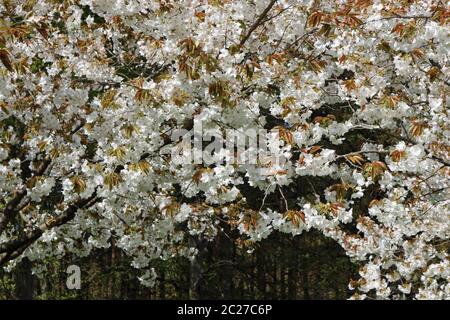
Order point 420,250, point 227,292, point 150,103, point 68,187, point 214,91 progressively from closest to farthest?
point 214,91, point 150,103, point 68,187, point 420,250, point 227,292

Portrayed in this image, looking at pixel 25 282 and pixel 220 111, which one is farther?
pixel 25 282

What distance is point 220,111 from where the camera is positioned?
4.21 m

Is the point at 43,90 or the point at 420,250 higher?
the point at 43,90

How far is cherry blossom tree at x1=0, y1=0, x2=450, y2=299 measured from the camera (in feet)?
14.3

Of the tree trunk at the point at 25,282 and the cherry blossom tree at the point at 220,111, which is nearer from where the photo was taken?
the cherry blossom tree at the point at 220,111

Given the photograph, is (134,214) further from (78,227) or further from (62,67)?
(62,67)

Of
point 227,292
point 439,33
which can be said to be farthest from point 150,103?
point 227,292

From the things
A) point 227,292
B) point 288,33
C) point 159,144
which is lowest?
point 227,292

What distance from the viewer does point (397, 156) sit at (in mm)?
4461

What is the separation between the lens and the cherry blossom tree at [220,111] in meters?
4.36

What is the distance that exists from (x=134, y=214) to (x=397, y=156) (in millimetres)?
2745

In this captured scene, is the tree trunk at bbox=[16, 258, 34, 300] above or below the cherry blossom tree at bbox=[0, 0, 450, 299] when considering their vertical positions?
below

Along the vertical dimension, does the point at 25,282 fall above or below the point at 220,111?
below

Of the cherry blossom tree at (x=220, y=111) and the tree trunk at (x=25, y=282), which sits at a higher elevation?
the cherry blossom tree at (x=220, y=111)
